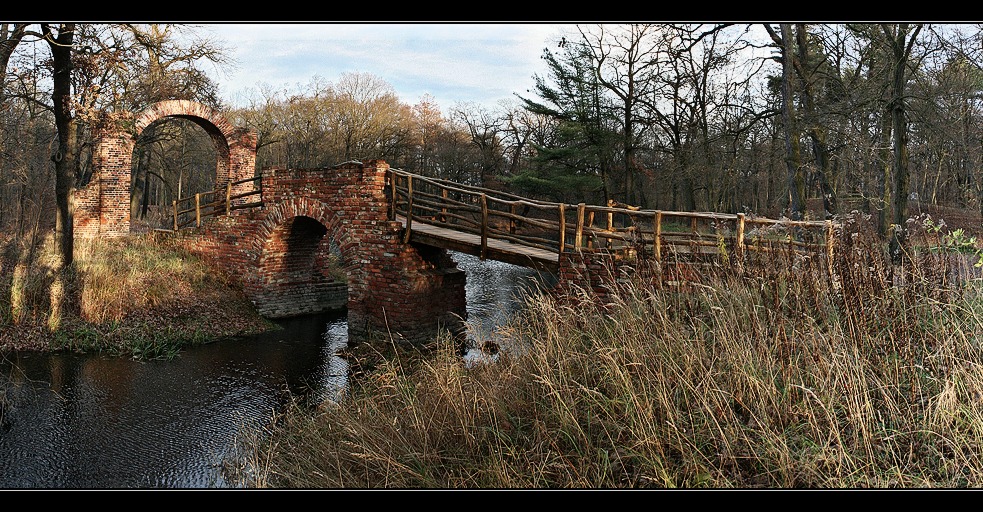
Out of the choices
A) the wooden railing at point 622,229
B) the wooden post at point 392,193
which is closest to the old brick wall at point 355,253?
the wooden post at point 392,193

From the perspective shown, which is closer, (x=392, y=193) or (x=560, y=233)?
(x=560, y=233)

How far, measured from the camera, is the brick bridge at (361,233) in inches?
340

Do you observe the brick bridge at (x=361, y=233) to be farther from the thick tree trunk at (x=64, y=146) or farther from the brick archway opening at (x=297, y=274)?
the thick tree trunk at (x=64, y=146)

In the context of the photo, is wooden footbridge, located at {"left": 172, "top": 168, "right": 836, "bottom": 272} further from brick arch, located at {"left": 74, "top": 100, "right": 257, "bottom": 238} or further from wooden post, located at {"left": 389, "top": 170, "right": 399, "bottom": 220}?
brick arch, located at {"left": 74, "top": 100, "right": 257, "bottom": 238}

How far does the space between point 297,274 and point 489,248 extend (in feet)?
20.3

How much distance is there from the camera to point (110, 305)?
11.1 m

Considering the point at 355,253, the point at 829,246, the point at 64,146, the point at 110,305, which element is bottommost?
the point at 110,305

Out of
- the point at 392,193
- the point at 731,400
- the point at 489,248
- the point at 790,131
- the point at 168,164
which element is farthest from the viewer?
the point at 168,164

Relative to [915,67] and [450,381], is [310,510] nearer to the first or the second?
[450,381]

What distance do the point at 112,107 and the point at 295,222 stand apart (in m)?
6.02

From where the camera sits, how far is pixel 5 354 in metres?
9.72

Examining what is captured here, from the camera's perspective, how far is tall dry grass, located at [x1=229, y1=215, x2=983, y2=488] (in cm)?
350

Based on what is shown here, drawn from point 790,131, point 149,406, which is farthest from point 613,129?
point 149,406

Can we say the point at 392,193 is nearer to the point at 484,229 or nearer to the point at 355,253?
the point at 355,253
